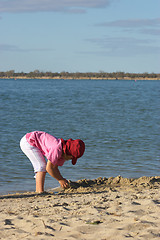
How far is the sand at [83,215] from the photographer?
135 inches

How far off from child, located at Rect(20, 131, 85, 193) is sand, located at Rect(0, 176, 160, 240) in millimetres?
357

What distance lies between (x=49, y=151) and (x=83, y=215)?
1.43 meters

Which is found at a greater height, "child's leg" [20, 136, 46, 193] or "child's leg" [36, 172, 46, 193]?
"child's leg" [20, 136, 46, 193]

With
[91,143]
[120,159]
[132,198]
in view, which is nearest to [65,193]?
[132,198]

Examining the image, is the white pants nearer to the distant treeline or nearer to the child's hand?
the child's hand

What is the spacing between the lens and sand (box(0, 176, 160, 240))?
3.43 m

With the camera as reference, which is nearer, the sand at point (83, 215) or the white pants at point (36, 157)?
the sand at point (83, 215)

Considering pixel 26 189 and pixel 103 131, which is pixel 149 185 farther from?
pixel 103 131

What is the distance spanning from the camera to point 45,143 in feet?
17.6

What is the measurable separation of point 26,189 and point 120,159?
3114 millimetres

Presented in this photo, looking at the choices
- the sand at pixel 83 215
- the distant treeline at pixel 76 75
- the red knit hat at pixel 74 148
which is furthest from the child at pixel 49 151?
the distant treeline at pixel 76 75

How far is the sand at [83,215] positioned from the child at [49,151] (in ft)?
1.17

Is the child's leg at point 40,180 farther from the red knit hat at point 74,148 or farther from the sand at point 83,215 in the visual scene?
the red knit hat at point 74,148

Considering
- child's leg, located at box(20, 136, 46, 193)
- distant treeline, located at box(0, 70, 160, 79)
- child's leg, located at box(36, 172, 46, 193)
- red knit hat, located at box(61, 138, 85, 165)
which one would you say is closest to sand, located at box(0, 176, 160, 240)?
child's leg, located at box(36, 172, 46, 193)
